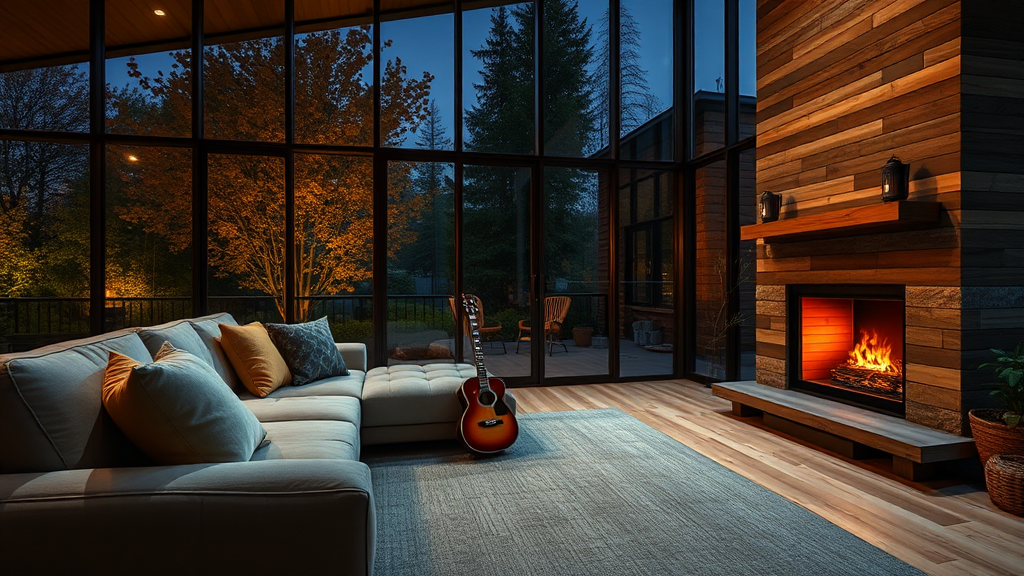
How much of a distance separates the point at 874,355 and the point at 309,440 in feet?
11.5

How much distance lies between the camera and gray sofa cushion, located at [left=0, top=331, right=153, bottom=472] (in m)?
1.34

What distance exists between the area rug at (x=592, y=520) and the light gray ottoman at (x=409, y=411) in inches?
4.0

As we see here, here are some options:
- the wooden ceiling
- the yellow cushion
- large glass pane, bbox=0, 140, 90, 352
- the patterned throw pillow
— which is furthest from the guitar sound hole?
the wooden ceiling

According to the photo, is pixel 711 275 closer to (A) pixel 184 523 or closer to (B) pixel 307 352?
(B) pixel 307 352

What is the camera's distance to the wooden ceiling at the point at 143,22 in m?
4.34

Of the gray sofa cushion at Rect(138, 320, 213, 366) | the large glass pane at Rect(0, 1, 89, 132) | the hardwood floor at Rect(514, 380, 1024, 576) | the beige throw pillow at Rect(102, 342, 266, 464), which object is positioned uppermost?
the large glass pane at Rect(0, 1, 89, 132)

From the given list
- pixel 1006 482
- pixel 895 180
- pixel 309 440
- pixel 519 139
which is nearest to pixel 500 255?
pixel 519 139

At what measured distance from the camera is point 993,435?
2.46 metres

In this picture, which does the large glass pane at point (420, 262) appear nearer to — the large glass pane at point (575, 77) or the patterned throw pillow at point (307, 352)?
the large glass pane at point (575, 77)

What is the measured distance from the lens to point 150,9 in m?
4.57

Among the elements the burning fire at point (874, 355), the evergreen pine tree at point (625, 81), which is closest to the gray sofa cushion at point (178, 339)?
the burning fire at point (874, 355)

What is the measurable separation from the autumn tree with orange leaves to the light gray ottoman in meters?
1.99

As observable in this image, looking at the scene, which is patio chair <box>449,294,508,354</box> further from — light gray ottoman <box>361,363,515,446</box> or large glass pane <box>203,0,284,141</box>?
large glass pane <box>203,0,284,141</box>

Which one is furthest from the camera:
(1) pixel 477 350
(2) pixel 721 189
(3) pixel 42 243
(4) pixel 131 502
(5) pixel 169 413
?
(2) pixel 721 189
